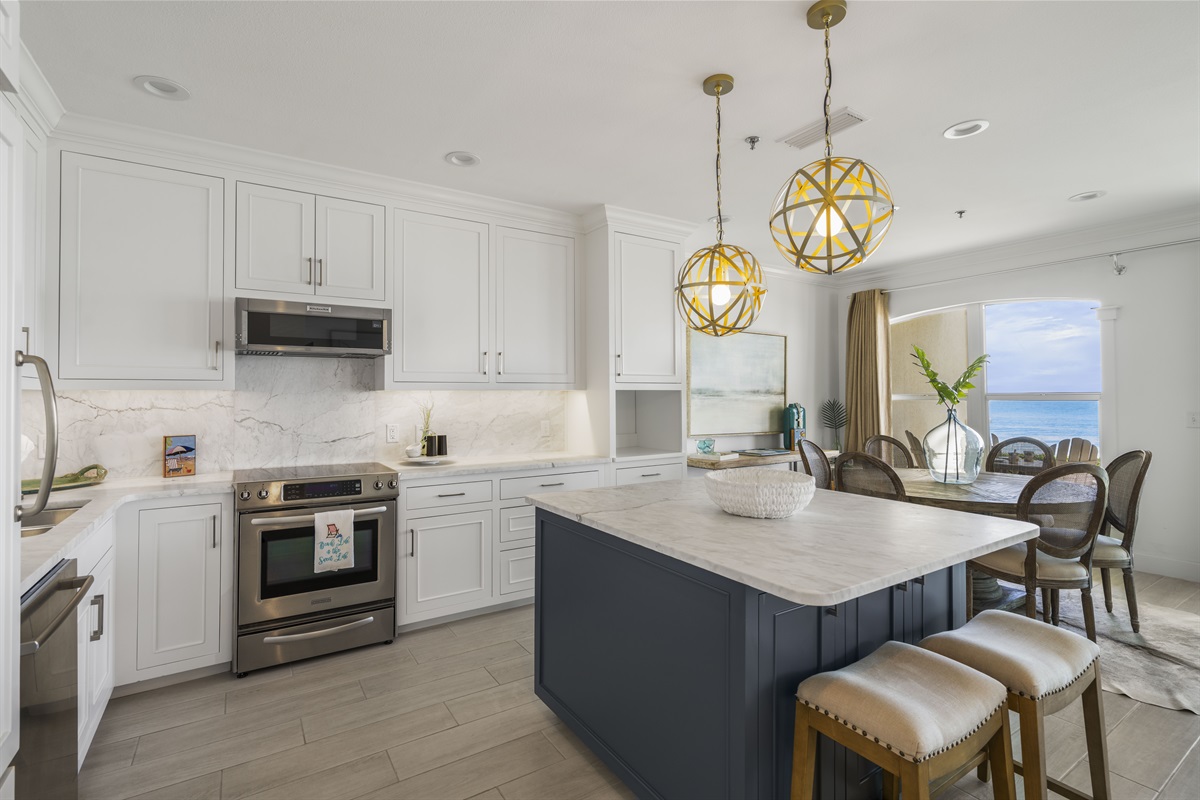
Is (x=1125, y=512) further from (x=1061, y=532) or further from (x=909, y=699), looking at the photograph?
(x=909, y=699)

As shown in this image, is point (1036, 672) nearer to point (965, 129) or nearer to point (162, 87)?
point (965, 129)

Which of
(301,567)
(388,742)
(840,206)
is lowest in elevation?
(388,742)

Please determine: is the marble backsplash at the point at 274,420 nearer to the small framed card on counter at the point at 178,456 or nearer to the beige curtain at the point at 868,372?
the small framed card on counter at the point at 178,456

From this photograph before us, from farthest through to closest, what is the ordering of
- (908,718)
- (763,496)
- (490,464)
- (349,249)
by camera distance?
1. (490,464)
2. (349,249)
3. (763,496)
4. (908,718)

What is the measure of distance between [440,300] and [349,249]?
1.91 ft

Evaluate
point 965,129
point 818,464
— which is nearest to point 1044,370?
point 818,464

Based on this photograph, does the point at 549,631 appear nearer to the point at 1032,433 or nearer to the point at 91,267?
the point at 91,267

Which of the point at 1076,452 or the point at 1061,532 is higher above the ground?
the point at 1076,452

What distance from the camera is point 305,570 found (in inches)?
117

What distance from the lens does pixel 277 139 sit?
292 centimetres

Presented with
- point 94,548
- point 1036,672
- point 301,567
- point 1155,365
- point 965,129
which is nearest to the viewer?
point 1036,672

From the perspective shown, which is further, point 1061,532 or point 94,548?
point 1061,532

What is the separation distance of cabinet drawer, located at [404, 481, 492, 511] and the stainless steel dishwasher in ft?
5.29

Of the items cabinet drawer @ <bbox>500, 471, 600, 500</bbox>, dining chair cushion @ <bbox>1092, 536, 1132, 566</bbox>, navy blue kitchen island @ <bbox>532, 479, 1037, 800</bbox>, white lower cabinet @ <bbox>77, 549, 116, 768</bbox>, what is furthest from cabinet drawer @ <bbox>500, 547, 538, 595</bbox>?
dining chair cushion @ <bbox>1092, 536, 1132, 566</bbox>
